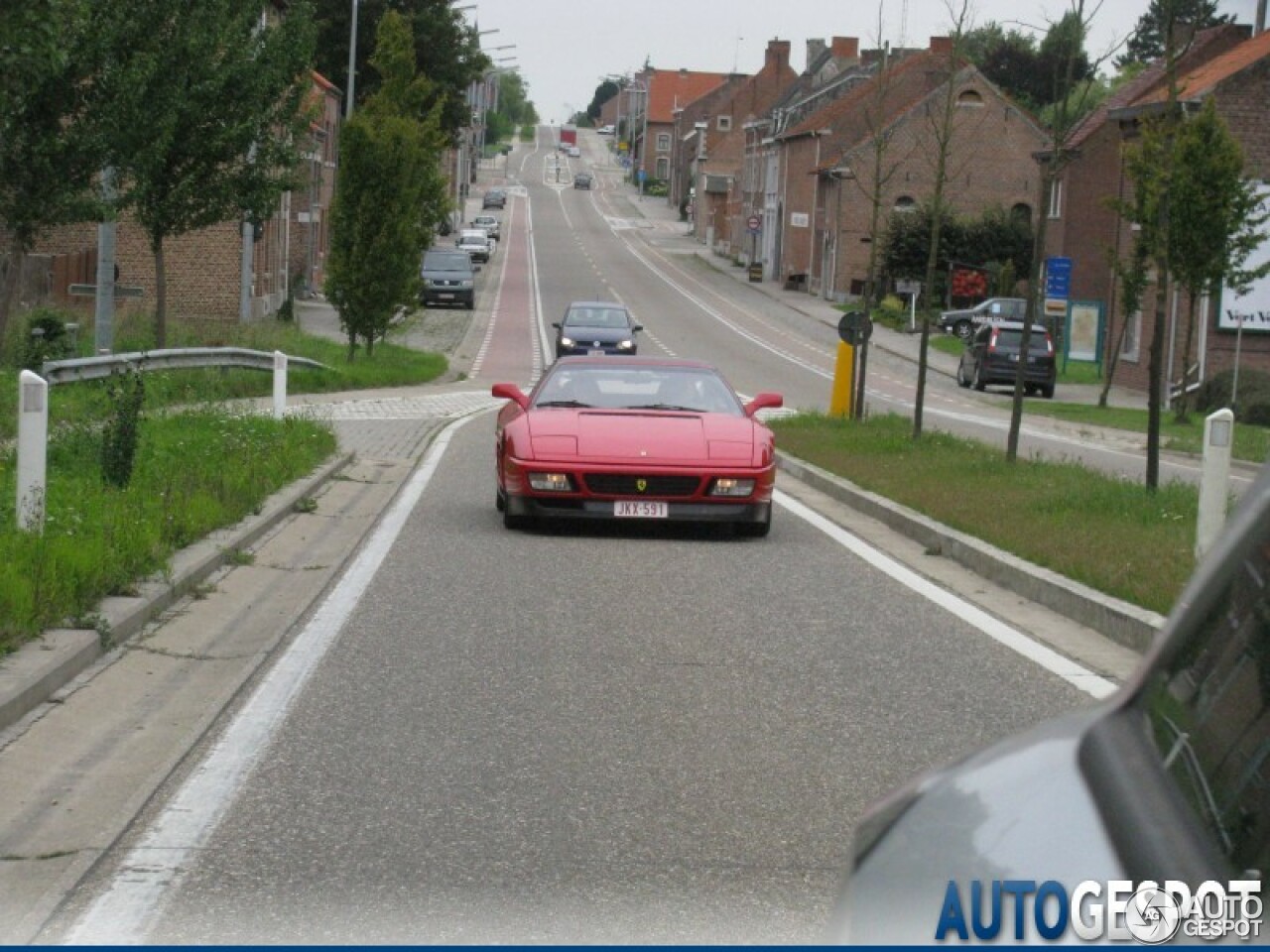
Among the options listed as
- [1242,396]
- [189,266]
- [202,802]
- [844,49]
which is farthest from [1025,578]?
[844,49]

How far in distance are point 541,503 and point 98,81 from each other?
5577mm

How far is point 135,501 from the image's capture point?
12273 mm

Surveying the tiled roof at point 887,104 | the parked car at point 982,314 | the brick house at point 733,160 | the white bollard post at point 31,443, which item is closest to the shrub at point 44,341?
the white bollard post at point 31,443

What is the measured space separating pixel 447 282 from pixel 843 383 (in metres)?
37.3

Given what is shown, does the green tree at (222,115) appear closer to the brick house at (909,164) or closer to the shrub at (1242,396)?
the shrub at (1242,396)

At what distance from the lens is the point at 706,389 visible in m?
15.4

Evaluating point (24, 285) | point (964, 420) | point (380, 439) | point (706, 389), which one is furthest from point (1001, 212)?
point (706, 389)

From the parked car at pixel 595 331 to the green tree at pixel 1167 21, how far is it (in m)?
11.7

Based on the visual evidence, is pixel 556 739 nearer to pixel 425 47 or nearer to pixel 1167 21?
pixel 1167 21

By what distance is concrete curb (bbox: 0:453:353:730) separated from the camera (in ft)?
24.5

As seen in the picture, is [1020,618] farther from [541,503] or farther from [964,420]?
[964,420]

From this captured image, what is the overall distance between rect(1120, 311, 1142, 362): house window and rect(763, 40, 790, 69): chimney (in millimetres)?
90463

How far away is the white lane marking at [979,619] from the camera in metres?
8.70

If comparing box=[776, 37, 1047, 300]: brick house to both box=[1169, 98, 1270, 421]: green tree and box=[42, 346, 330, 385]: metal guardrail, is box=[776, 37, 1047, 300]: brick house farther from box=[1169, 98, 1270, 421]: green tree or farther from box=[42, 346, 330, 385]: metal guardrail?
box=[42, 346, 330, 385]: metal guardrail
